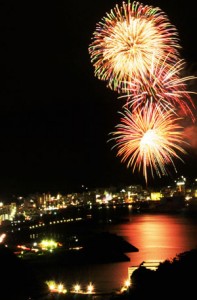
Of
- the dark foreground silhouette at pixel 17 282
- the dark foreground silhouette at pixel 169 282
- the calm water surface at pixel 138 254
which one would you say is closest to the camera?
the dark foreground silhouette at pixel 169 282

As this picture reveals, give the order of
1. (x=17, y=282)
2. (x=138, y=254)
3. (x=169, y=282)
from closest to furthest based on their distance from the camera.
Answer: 1. (x=169, y=282)
2. (x=17, y=282)
3. (x=138, y=254)

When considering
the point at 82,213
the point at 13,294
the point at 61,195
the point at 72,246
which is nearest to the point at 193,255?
the point at 13,294

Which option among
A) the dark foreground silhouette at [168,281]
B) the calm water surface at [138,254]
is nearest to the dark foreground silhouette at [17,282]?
the dark foreground silhouette at [168,281]

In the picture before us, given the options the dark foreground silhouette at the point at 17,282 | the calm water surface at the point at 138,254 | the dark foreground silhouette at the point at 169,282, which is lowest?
the calm water surface at the point at 138,254

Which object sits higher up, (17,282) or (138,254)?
(17,282)

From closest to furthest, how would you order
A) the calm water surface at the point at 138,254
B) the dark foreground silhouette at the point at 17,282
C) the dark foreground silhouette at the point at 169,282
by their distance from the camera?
the dark foreground silhouette at the point at 169,282, the dark foreground silhouette at the point at 17,282, the calm water surface at the point at 138,254

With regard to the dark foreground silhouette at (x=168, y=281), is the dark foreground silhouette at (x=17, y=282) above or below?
below

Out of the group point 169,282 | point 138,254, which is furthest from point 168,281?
point 138,254

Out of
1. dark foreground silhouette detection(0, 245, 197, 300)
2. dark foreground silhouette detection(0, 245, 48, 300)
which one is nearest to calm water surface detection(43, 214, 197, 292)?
dark foreground silhouette detection(0, 245, 48, 300)

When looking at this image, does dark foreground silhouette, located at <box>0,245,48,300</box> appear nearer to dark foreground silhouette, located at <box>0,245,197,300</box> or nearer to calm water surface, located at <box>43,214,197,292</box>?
dark foreground silhouette, located at <box>0,245,197,300</box>

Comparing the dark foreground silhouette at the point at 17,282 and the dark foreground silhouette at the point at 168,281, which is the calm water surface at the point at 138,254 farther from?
the dark foreground silhouette at the point at 168,281

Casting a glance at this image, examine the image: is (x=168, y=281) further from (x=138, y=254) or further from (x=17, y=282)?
(x=138, y=254)

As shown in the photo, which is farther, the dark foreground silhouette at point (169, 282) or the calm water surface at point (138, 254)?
the calm water surface at point (138, 254)
